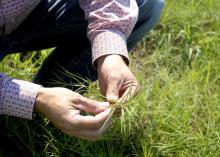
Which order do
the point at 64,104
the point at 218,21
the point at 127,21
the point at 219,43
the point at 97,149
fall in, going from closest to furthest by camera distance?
the point at 64,104, the point at 127,21, the point at 97,149, the point at 219,43, the point at 218,21

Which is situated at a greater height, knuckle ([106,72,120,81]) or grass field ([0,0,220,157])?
knuckle ([106,72,120,81])

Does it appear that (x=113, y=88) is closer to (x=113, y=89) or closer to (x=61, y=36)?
(x=113, y=89)

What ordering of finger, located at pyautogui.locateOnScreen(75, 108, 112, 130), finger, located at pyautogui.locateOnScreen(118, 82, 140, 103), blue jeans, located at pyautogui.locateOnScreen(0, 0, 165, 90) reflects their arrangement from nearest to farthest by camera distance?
finger, located at pyautogui.locateOnScreen(75, 108, 112, 130), finger, located at pyautogui.locateOnScreen(118, 82, 140, 103), blue jeans, located at pyautogui.locateOnScreen(0, 0, 165, 90)

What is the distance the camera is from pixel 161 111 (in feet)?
5.50

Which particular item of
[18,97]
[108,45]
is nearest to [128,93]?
[108,45]

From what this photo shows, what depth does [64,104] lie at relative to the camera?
1.23 meters

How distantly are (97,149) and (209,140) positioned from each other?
357 millimetres

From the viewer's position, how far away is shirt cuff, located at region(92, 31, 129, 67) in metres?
1.35

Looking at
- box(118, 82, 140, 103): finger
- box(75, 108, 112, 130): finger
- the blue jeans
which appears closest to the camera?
box(75, 108, 112, 130): finger

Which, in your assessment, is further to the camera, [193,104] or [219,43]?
[219,43]

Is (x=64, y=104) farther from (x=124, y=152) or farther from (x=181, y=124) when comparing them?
(x=181, y=124)

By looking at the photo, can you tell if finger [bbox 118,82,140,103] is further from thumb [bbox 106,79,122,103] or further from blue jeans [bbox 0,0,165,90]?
blue jeans [bbox 0,0,165,90]

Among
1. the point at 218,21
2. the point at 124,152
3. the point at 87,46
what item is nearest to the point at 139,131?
the point at 124,152

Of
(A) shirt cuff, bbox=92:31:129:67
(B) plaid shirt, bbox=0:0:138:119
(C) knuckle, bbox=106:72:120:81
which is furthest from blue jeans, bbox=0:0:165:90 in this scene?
(C) knuckle, bbox=106:72:120:81
